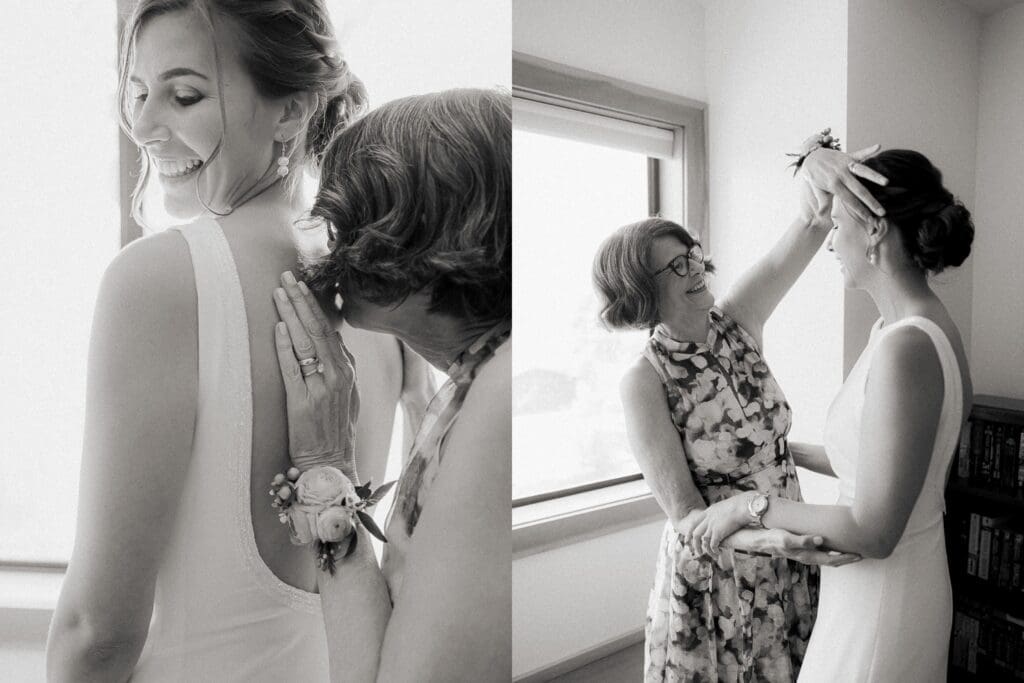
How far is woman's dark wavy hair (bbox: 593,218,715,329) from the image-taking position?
4.02 ft

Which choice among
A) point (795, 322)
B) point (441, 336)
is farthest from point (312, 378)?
point (795, 322)

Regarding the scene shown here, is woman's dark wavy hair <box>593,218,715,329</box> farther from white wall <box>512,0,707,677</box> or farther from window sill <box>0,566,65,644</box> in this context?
window sill <box>0,566,65,644</box>

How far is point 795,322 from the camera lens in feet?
4.08

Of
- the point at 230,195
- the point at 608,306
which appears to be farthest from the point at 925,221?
the point at 230,195

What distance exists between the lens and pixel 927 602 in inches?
46.5

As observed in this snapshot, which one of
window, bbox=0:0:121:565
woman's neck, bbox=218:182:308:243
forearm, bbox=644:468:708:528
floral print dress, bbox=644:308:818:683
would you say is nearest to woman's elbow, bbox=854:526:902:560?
floral print dress, bbox=644:308:818:683

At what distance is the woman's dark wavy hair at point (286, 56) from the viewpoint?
0.69 meters

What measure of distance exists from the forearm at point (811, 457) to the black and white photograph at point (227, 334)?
0.69 meters

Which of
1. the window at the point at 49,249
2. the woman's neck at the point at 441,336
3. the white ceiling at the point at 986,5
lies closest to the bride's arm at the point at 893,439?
the white ceiling at the point at 986,5

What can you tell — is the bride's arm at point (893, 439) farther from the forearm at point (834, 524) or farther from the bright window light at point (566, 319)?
the bright window light at point (566, 319)

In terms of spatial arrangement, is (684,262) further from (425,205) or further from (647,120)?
(425,205)

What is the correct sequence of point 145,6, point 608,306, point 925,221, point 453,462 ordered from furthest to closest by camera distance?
point 608,306, point 925,221, point 453,462, point 145,6

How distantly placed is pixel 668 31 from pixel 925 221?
0.60m

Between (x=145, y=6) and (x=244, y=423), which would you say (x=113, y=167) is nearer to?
(x=145, y=6)
